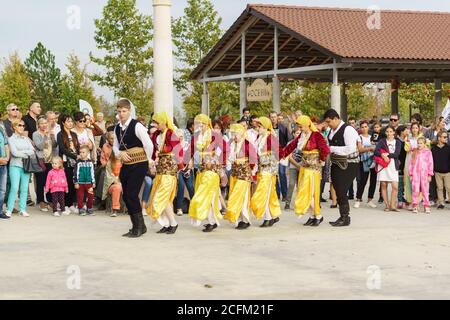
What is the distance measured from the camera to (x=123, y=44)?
4419 cm

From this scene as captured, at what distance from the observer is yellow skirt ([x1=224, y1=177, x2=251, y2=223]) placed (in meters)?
12.4

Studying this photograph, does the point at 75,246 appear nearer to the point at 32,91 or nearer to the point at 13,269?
the point at 13,269

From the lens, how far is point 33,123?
15.8 m

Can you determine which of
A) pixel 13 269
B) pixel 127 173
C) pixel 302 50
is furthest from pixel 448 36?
pixel 13 269

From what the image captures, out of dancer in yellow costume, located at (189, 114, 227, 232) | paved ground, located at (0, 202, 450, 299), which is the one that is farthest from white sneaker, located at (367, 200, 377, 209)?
dancer in yellow costume, located at (189, 114, 227, 232)

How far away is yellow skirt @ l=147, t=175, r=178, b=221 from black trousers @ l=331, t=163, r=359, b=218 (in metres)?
2.60

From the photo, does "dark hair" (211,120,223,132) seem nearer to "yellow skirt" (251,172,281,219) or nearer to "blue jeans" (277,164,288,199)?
"blue jeans" (277,164,288,199)

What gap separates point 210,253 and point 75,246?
1824mm

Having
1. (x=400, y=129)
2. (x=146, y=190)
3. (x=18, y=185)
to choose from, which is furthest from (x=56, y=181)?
(x=400, y=129)

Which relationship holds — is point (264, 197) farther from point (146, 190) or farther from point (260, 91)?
point (260, 91)

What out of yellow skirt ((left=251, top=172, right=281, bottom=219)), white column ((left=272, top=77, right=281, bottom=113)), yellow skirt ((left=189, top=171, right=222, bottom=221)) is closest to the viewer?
yellow skirt ((left=189, top=171, right=222, bottom=221))

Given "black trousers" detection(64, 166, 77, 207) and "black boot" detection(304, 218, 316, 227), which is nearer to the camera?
"black boot" detection(304, 218, 316, 227)

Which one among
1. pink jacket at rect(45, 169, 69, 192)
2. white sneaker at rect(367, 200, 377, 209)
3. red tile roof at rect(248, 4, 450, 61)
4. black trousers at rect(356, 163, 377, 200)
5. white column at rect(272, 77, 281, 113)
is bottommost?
white sneaker at rect(367, 200, 377, 209)

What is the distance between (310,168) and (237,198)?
1.28 meters
